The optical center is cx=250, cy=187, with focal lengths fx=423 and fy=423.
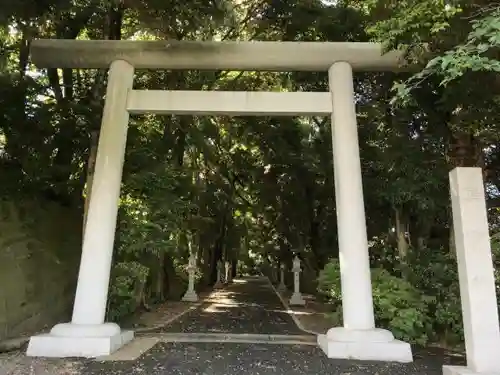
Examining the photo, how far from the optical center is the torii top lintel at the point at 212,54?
7297mm

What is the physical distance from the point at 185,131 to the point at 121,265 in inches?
179

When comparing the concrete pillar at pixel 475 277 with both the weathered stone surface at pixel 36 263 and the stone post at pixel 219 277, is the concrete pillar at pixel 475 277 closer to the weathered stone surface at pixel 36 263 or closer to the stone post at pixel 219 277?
the weathered stone surface at pixel 36 263

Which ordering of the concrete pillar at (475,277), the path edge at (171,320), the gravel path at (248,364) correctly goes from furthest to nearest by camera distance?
the path edge at (171,320) → the gravel path at (248,364) → the concrete pillar at (475,277)

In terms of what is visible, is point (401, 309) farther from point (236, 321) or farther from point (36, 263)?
point (36, 263)


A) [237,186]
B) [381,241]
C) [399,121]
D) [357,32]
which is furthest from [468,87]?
[237,186]

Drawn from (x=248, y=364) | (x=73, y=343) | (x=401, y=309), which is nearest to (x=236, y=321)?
(x=401, y=309)

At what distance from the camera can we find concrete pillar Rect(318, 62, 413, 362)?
19.6 feet

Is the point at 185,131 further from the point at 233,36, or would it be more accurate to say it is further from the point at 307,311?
the point at 307,311

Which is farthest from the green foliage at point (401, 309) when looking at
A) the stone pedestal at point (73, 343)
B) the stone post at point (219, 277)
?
the stone post at point (219, 277)

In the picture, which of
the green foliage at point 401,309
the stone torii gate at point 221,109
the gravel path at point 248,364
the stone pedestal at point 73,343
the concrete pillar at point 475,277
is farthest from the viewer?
the green foliage at point 401,309

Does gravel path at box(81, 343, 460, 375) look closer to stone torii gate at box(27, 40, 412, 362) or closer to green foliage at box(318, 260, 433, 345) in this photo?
stone torii gate at box(27, 40, 412, 362)

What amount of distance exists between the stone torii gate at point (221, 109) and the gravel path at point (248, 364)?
46 centimetres

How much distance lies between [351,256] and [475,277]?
1.99 meters

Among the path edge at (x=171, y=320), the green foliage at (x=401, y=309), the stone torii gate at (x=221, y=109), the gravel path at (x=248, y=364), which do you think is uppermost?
Result: the stone torii gate at (x=221, y=109)
